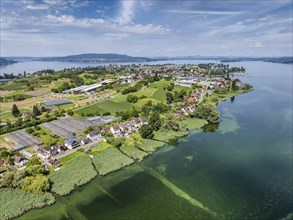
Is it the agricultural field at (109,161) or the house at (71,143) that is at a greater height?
A: the house at (71,143)

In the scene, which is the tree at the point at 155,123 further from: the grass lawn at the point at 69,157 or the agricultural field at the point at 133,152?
the grass lawn at the point at 69,157

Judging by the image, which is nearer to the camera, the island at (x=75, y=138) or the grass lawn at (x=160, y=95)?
the island at (x=75, y=138)

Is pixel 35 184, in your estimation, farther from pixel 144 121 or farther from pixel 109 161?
pixel 144 121

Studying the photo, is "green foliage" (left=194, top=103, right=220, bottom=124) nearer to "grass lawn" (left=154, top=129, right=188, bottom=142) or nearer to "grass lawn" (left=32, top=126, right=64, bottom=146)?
"grass lawn" (left=154, top=129, right=188, bottom=142)

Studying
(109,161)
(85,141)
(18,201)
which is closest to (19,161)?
(18,201)

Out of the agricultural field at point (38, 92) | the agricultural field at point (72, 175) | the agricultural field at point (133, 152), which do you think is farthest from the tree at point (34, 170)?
the agricultural field at point (38, 92)

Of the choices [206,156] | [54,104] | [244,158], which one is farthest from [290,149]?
[54,104]

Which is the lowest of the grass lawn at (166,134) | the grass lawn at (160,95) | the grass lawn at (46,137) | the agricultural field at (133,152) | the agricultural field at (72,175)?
the grass lawn at (46,137)
